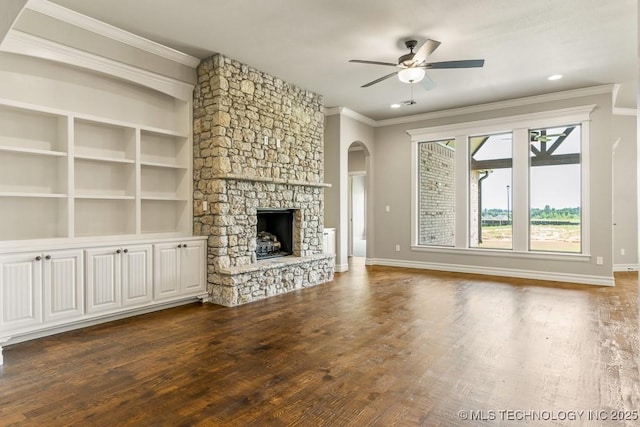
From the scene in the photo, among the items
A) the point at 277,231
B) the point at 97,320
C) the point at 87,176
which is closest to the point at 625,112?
the point at 277,231

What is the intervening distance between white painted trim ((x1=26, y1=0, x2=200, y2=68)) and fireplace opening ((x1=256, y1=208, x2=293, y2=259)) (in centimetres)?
242

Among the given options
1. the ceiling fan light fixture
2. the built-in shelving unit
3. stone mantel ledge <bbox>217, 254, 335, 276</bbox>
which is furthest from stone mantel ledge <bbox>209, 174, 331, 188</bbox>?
the ceiling fan light fixture

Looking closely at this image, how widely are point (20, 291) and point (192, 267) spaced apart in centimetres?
172

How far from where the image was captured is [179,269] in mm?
4453

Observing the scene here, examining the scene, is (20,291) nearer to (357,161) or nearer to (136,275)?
(136,275)

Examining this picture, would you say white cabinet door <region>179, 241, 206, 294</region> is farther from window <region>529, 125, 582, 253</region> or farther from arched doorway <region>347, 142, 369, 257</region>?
arched doorway <region>347, 142, 369, 257</region>

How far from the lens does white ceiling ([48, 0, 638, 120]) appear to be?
3.52 metres

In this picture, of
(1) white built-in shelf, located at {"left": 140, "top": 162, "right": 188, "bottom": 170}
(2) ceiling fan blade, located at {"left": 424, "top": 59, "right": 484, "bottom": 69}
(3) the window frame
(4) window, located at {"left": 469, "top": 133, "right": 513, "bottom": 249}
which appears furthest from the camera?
(4) window, located at {"left": 469, "top": 133, "right": 513, "bottom": 249}

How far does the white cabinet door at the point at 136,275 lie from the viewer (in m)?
3.94

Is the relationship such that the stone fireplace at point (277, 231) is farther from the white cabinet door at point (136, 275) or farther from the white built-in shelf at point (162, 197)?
the white cabinet door at point (136, 275)

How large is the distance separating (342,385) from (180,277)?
2766 millimetres

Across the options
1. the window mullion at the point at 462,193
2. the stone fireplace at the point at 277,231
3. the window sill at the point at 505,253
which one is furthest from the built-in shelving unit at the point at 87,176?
the window mullion at the point at 462,193

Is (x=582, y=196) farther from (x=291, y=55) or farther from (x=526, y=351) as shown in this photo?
(x=291, y=55)

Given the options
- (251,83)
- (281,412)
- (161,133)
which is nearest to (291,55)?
(251,83)
